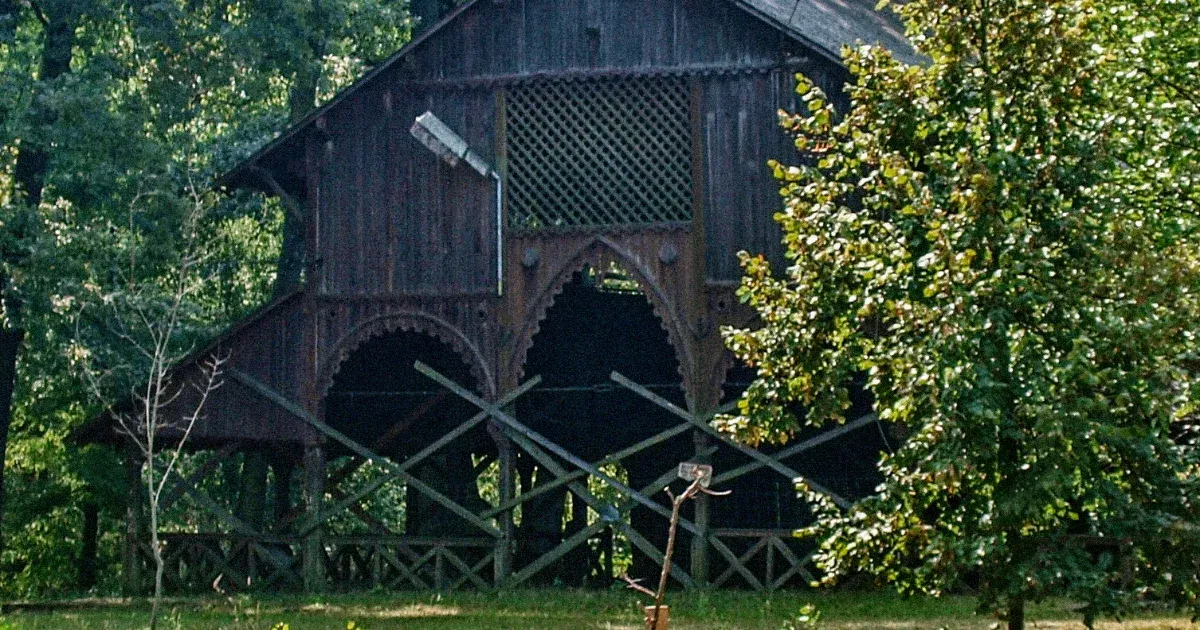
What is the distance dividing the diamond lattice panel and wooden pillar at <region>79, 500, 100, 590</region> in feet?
47.8

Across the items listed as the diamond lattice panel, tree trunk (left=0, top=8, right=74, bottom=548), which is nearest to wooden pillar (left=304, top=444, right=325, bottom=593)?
the diamond lattice panel

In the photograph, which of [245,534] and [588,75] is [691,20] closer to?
[588,75]

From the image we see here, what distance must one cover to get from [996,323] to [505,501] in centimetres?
1353

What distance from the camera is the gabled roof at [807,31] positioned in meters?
25.5

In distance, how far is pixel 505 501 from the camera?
87.3ft

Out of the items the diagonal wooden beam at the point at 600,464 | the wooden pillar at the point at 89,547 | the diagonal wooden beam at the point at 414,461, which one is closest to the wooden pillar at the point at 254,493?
the wooden pillar at the point at 89,547

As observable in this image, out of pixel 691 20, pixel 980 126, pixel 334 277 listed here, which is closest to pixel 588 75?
pixel 691 20

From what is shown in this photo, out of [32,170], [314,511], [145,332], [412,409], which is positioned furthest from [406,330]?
[32,170]

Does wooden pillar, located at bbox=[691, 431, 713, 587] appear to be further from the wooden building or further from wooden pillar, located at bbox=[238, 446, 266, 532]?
wooden pillar, located at bbox=[238, 446, 266, 532]

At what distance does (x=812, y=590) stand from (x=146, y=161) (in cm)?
1322

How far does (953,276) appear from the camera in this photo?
46.7 ft

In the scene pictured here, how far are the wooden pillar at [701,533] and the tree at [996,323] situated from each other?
32.3ft

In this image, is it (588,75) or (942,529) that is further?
(588,75)

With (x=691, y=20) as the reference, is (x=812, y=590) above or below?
below
